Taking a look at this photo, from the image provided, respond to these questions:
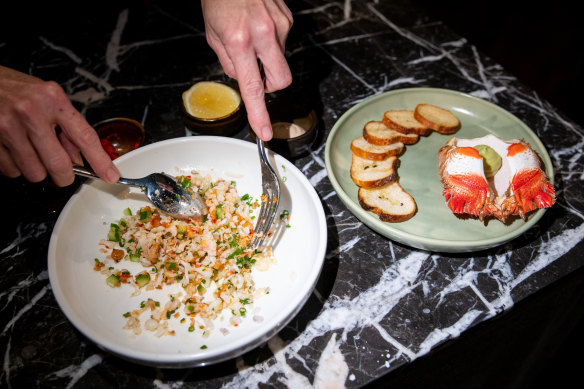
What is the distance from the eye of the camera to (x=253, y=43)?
158 cm

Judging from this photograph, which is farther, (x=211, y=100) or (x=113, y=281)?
(x=211, y=100)

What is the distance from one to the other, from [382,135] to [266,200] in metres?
0.73

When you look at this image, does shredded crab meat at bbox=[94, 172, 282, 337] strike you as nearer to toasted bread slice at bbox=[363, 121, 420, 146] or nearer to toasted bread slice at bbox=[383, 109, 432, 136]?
toasted bread slice at bbox=[363, 121, 420, 146]

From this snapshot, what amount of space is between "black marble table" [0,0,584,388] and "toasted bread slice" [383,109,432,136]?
0.32m

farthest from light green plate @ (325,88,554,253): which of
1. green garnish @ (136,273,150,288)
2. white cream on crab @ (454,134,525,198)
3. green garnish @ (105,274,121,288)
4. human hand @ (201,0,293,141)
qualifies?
green garnish @ (105,274,121,288)

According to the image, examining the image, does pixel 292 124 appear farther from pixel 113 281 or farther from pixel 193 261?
pixel 113 281

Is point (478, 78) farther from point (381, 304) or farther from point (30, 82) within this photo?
point (30, 82)

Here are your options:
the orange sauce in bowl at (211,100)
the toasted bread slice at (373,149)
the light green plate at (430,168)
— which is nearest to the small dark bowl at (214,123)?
the orange sauce in bowl at (211,100)

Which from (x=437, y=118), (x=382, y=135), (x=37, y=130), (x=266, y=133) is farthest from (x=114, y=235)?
(x=437, y=118)

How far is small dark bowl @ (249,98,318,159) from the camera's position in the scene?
187 centimetres

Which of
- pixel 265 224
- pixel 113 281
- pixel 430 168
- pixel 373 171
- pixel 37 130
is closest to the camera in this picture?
pixel 37 130

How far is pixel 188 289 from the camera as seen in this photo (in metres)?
1.48

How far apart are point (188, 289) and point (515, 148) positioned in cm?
158

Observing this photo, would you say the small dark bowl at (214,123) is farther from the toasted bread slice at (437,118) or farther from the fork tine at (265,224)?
the toasted bread slice at (437,118)
